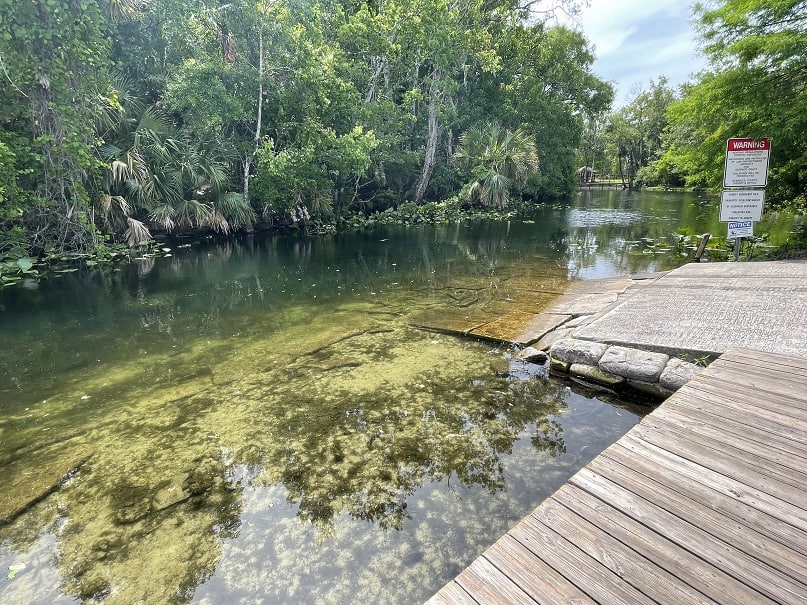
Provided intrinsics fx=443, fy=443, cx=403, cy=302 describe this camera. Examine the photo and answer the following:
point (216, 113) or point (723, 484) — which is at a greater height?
point (216, 113)

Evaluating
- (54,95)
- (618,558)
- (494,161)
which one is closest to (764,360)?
(618,558)

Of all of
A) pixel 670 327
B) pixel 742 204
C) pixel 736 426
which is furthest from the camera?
pixel 742 204

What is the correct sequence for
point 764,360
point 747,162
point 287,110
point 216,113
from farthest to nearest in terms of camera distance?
point 287,110, point 216,113, point 747,162, point 764,360

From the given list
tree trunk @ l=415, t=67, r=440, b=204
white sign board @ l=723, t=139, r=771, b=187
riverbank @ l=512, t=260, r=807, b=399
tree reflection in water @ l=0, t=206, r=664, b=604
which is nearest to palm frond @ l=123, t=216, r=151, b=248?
tree reflection in water @ l=0, t=206, r=664, b=604

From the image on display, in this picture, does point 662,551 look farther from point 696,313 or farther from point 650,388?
point 696,313

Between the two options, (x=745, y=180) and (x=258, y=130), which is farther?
(x=258, y=130)

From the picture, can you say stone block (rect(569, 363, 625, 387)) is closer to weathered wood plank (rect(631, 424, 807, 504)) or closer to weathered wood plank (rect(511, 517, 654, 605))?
weathered wood plank (rect(631, 424, 807, 504))

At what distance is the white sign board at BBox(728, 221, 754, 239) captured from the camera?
22.0ft

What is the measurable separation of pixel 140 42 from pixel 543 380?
1455 centimetres

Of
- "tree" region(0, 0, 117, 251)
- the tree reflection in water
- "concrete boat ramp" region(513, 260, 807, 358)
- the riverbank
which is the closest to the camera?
the tree reflection in water

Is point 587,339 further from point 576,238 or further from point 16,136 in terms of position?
point 16,136

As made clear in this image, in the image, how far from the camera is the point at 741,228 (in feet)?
22.2

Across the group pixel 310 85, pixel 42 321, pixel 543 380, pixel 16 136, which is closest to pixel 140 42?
pixel 310 85

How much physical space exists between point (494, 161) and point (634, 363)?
1669cm
